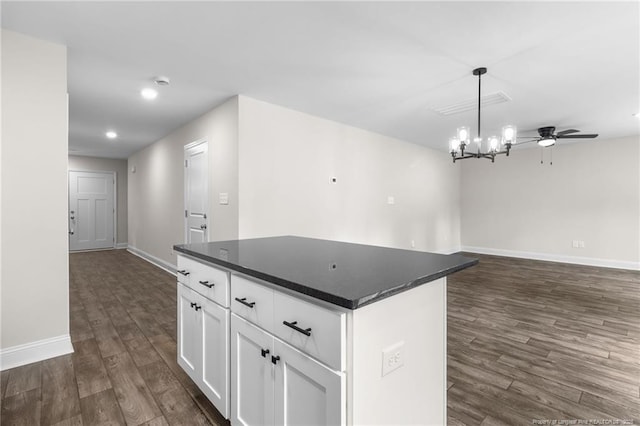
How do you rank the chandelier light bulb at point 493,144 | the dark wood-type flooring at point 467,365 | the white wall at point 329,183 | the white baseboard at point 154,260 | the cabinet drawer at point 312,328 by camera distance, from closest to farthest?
the cabinet drawer at point 312,328 → the dark wood-type flooring at point 467,365 → the chandelier light bulb at point 493,144 → the white wall at point 329,183 → the white baseboard at point 154,260

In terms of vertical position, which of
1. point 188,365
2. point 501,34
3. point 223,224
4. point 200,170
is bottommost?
point 188,365

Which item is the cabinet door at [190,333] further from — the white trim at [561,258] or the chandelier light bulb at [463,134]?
the white trim at [561,258]

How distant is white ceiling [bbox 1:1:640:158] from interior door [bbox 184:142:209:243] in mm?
639

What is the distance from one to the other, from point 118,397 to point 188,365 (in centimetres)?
47

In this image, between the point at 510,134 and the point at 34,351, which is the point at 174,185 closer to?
the point at 34,351

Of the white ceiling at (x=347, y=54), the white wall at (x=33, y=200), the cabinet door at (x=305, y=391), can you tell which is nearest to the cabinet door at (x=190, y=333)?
the cabinet door at (x=305, y=391)

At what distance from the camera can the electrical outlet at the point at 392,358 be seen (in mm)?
1071

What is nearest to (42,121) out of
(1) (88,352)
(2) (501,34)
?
(1) (88,352)

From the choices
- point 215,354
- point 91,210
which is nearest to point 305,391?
point 215,354

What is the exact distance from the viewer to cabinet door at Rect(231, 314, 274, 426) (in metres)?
1.24

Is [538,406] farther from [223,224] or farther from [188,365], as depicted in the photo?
[223,224]

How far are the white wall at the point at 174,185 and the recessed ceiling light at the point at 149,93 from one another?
0.75 m

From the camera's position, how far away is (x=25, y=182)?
90.7 inches

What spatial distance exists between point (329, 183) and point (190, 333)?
3.17 m
